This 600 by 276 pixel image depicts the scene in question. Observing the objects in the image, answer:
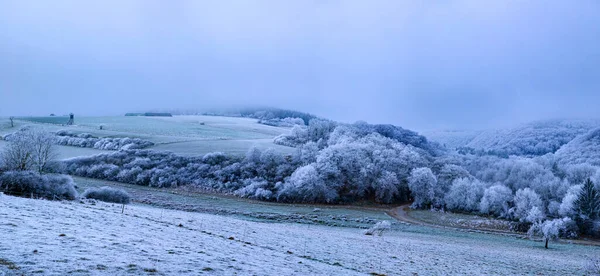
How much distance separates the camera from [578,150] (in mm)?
117500

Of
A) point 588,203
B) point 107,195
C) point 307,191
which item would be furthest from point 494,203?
point 107,195

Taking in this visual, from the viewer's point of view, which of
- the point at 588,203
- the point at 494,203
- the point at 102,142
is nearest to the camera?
the point at 588,203

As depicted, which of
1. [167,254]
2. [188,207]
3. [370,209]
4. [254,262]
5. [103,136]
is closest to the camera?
[167,254]

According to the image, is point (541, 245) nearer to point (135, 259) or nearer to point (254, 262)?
point (254, 262)

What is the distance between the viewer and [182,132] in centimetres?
12488

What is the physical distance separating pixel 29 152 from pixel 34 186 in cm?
1577

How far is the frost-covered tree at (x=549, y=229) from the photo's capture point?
156ft

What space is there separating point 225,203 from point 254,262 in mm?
45822

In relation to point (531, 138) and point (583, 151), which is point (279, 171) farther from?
point (531, 138)

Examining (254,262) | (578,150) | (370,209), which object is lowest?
(370,209)

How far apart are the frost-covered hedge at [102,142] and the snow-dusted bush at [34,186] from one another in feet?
166

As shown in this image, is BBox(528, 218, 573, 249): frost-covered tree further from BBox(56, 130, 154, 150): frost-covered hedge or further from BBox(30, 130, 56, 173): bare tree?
BBox(56, 130, 154, 150): frost-covered hedge

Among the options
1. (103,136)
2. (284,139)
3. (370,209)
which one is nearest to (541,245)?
(370,209)

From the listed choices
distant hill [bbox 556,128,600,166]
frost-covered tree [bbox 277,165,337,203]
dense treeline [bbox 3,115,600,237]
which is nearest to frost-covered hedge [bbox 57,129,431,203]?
frost-covered tree [bbox 277,165,337,203]
